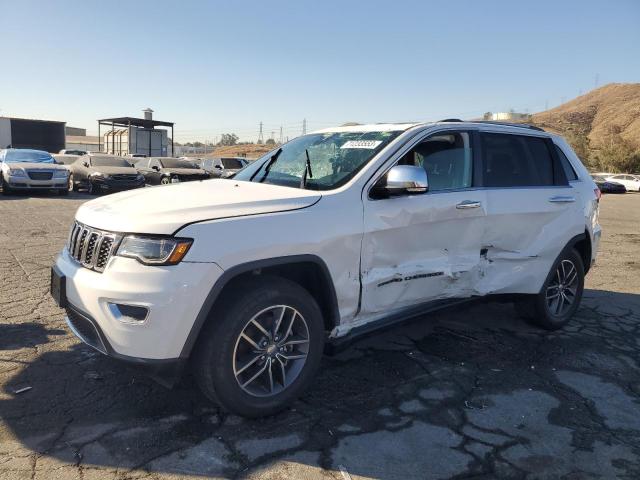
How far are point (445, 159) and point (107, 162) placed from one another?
17.1m

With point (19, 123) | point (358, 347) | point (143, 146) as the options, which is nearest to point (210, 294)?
point (358, 347)

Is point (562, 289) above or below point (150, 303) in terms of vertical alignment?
below

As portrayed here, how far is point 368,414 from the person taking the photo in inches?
127

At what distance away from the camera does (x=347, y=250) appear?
10.7 feet

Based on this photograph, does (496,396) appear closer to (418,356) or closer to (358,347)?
(418,356)

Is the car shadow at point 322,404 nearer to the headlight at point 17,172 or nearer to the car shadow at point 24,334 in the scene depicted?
the car shadow at point 24,334

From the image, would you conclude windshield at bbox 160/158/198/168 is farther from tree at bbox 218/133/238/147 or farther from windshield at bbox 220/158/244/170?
tree at bbox 218/133/238/147

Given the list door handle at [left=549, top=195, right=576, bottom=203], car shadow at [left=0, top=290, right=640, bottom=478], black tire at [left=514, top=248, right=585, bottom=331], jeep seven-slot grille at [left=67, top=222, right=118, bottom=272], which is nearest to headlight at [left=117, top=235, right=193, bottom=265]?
jeep seven-slot grille at [left=67, top=222, right=118, bottom=272]

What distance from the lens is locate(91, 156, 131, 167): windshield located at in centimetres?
1842

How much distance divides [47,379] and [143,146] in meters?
36.8

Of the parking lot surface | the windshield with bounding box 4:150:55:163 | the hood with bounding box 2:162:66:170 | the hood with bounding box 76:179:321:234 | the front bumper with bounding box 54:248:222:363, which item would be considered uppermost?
the windshield with bounding box 4:150:55:163

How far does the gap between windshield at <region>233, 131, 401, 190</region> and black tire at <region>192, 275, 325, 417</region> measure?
32.1 inches

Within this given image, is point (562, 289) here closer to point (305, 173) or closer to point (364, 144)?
point (364, 144)

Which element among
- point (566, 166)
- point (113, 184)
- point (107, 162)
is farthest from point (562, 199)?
point (107, 162)
